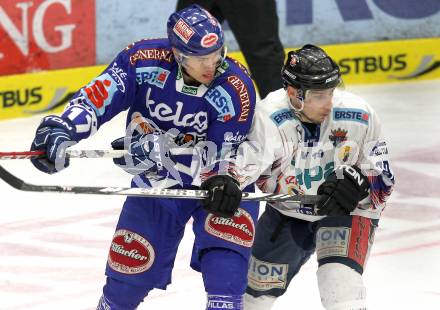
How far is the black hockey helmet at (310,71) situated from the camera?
4.30 metres

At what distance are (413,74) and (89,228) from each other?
3.24m

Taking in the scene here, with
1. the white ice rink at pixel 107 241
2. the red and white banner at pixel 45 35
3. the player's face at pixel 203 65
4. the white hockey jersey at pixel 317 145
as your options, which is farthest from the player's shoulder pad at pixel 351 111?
the red and white banner at pixel 45 35

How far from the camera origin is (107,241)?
6.08 meters

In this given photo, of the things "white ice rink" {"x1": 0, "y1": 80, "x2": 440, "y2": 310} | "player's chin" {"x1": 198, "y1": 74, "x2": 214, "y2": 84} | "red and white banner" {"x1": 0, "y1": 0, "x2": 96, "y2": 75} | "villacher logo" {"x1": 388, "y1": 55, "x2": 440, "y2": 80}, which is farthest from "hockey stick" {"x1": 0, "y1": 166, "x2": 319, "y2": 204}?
"villacher logo" {"x1": 388, "y1": 55, "x2": 440, "y2": 80}

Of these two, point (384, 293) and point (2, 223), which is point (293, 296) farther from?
point (2, 223)

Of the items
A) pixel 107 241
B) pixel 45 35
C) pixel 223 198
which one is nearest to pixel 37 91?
pixel 45 35

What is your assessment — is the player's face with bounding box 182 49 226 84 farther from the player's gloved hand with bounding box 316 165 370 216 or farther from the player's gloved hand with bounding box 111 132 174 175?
the player's gloved hand with bounding box 316 165 370 216

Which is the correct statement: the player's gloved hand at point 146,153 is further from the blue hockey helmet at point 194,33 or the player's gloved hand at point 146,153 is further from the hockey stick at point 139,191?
the blue hockey helmet at point 194,33

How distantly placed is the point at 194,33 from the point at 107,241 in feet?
6.46

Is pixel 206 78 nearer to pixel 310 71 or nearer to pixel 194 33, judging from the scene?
pixel 194 33

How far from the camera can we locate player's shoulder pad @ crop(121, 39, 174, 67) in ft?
14.7

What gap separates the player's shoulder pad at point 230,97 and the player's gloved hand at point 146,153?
0.74 feet

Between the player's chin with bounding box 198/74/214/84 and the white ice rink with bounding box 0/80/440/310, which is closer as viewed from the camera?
the player's chin with bounding box 198/74/214/84

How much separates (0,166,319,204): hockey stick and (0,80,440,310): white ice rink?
1.11 meters
